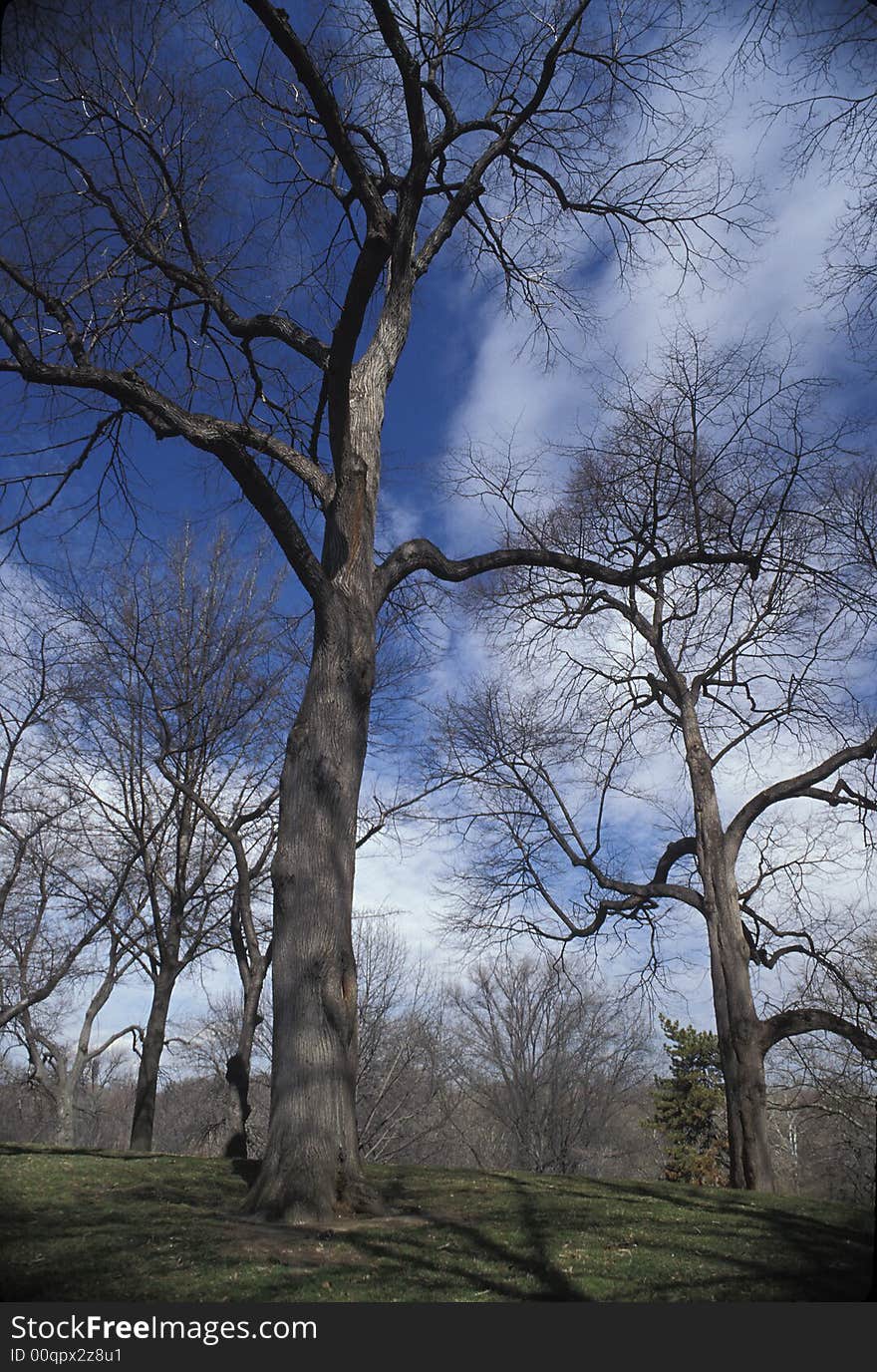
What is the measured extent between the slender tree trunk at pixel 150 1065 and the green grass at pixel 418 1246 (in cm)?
525

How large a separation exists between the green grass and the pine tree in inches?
536

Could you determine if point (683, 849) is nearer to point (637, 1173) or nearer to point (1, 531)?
point (1, 531)

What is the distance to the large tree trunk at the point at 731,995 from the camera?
9.51 m

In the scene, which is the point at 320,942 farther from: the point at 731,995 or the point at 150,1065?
the point at 150,1065

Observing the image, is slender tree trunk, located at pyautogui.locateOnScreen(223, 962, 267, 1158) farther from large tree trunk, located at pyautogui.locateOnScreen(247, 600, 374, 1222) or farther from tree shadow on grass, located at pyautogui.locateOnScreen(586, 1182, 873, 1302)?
large tree trunk, located at pyautogui.locateOnScreen(247, 600, 374, 1222)

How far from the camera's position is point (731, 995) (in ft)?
33.0

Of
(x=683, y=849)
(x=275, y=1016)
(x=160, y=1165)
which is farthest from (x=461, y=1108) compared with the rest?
(x=275, y=1016)

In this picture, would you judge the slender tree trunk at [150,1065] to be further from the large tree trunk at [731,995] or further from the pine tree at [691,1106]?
the pine tree at [691,1106]

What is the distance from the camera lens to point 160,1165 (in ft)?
21.0

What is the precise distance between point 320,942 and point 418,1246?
1646 millimetres

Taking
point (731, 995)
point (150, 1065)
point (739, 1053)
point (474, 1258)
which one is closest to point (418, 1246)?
point (474, 1258)

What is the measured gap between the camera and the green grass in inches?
125

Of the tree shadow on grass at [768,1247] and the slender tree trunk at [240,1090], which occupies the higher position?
the slender tree trunk at [240,1090]

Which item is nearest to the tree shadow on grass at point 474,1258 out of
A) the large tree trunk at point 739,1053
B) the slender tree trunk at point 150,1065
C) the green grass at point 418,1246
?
the green grass at point 418,1246
